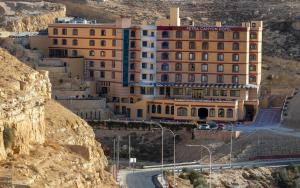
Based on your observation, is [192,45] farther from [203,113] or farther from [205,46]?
[203,113]

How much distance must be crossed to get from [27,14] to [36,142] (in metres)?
81.6

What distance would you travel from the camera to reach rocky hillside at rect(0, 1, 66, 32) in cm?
12850

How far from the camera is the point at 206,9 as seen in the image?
544ft

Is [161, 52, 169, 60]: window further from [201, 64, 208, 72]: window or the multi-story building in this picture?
[201, 64, 208, 72]: window

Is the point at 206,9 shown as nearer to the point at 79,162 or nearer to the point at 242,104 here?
the point at 242,104

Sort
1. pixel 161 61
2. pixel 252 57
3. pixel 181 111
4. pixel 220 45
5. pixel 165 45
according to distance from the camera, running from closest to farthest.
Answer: pixel 181 111
pixel 220 45
pixel 165 45
pixel 161 61
pixel 252 57

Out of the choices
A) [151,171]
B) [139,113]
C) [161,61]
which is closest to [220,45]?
[161,61]

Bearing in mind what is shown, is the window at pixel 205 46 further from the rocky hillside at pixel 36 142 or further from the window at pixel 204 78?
the rocky hillside at pixel 36 142

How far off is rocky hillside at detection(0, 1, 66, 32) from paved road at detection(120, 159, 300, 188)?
1570 inches

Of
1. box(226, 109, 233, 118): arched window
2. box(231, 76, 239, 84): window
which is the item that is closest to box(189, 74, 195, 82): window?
box(231, 76, 239, 84): window

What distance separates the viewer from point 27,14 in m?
136

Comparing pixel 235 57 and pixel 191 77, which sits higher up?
pixel 235 57

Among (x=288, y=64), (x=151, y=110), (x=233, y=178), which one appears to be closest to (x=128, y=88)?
(x=151, y=110)

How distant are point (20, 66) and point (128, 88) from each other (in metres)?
47.8
